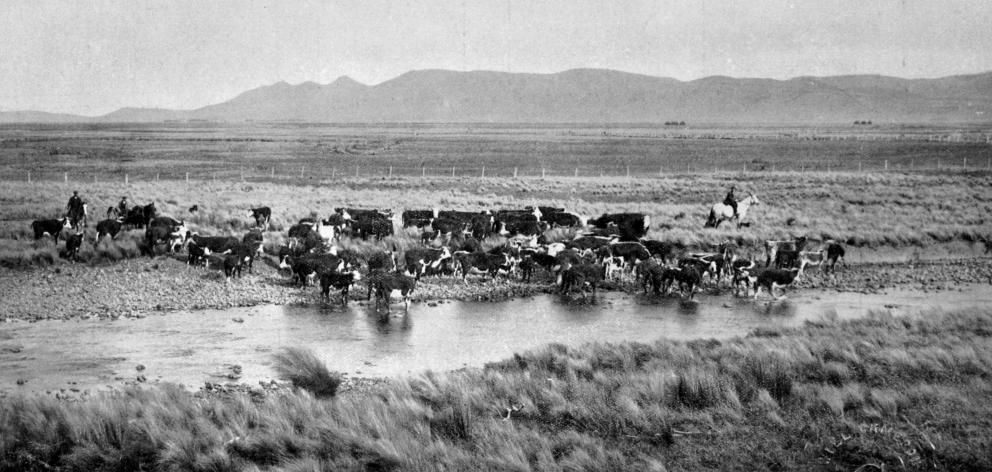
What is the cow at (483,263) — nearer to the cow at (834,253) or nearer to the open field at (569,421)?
the open field at (569,421)

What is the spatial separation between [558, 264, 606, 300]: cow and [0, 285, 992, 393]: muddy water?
0.59 metres

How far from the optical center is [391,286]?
741 inches

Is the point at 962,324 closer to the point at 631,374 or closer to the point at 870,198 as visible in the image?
the point at 631,374

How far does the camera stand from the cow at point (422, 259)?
2130 cm

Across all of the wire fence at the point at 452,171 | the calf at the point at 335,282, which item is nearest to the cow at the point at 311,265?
the calf at the point at 335,282

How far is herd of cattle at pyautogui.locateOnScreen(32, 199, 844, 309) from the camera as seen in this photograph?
67.3 feet

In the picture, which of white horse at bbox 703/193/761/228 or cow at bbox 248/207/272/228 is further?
white horse at bbox 703/193/761/228

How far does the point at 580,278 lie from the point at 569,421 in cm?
1081

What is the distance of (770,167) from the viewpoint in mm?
66500

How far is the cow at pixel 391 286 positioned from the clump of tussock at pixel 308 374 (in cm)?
605

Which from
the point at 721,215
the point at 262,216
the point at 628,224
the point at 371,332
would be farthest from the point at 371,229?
the point at 721,215

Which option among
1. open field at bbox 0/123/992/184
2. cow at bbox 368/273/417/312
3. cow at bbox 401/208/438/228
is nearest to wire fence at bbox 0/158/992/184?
open field at bbox 0/123/992/184

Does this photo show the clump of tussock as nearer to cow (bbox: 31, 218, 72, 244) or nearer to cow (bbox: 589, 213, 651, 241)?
cow (bbox: 31, 218, 72, 244)

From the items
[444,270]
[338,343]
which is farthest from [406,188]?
[338,343]
